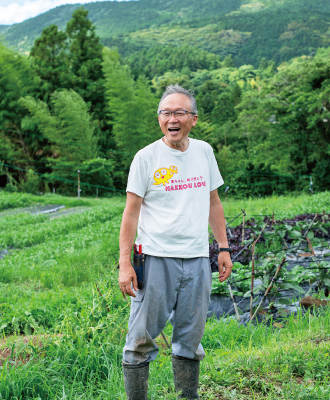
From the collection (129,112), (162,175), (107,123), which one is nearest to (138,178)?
(162,175)

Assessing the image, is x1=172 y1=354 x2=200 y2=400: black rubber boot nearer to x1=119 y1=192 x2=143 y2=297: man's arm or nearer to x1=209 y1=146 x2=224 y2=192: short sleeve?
x1=119 y1=192 x2=143 y2=297: man's arm

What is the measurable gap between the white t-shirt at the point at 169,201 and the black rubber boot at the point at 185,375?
1.70 feet

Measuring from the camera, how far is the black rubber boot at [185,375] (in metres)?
2.19

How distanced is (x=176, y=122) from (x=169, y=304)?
0.82 meters

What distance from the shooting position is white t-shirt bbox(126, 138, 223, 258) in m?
2.08

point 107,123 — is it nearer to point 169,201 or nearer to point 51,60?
point 51,60

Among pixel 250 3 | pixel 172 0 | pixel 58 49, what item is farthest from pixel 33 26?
pixel 58 49

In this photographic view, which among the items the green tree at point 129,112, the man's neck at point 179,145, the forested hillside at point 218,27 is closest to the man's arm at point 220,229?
the man's neck at point 179,145

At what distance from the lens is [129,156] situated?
69.4 feet

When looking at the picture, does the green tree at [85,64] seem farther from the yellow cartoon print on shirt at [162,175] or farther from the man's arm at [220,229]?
the yellow cartoon print on shirt at [162,175]

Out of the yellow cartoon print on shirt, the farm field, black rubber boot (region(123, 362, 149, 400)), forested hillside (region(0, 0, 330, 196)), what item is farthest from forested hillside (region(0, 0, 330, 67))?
black rubber boot (region(123, 362, 149, 400))

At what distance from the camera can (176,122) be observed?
6.91 ft

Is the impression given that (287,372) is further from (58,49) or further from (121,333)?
(58,49)

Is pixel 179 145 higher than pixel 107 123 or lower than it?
higher
